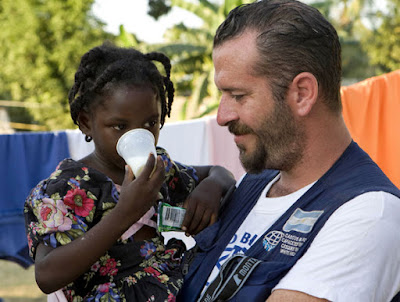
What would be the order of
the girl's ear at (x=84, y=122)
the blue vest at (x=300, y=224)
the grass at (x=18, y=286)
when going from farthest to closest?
the grass at (x=18, y=286), the girl's ear at (x=84, y=122), the blue vest at (x=300, y=224)

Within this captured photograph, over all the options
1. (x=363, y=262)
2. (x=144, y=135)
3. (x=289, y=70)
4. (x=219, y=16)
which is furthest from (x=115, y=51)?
(x=219, y=16)

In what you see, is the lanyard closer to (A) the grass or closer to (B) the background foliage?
(A) the grass

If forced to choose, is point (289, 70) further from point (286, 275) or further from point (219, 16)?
point (219, 16)

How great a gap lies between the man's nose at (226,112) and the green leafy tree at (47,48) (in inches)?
948

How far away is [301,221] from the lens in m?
1.70

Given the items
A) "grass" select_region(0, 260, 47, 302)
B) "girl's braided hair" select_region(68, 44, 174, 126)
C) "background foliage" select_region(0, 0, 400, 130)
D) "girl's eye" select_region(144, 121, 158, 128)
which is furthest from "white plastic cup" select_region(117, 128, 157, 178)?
"background foliage" select_region(0, 0, 400, 130)

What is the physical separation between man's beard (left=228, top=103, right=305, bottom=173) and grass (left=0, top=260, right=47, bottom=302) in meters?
6.34

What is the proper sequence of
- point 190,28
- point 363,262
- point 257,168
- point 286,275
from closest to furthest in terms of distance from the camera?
1. point 363,262
2. point 286,275
3. point 257,168
4. point 190,28

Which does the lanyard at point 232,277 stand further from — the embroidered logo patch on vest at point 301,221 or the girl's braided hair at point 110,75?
the girl's braided hair at point 110,75

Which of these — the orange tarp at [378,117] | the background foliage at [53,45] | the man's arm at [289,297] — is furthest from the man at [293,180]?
the background foliage at [53,45]

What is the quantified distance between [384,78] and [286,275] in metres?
2.67

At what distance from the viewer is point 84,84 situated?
231 cm

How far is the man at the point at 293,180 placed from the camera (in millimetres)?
1480

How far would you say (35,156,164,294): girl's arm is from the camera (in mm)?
1804
